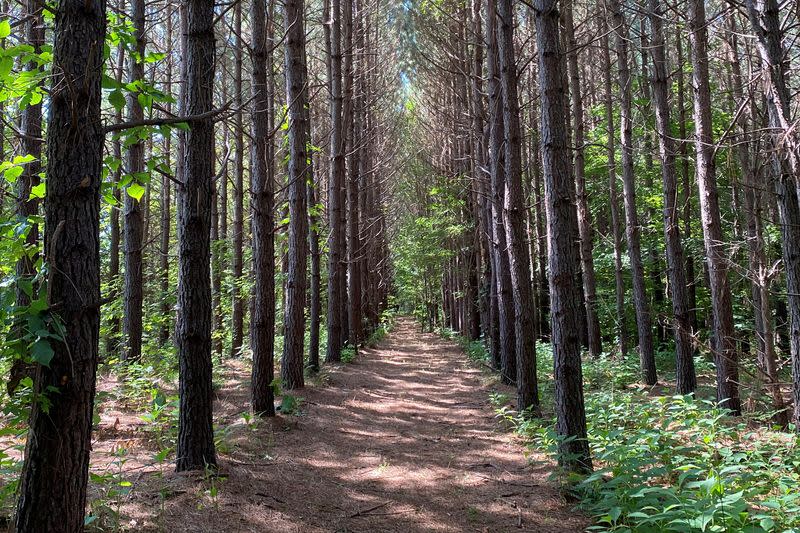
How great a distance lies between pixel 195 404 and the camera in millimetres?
4457

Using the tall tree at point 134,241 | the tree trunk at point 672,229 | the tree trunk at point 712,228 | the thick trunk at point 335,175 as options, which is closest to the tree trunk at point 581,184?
the tree trunk at point 672,229

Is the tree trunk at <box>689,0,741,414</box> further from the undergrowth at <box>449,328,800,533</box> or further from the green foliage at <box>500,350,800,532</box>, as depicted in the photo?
the undergrowth at <box>449,328,800,533</box>

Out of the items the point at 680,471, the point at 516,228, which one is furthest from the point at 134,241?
the point at 680,471

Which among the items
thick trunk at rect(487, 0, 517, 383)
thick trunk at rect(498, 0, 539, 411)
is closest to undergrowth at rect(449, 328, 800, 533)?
thick trunk at rect(498, 0, 539, 411)

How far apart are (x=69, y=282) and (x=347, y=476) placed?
376 cm

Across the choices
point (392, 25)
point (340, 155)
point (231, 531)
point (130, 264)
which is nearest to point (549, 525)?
point (231, 531)

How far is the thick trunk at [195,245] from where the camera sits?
173 inches

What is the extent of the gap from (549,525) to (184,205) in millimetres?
3867

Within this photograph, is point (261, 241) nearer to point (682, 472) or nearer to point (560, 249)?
point (560, 249)

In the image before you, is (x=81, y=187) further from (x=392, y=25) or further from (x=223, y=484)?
(x=392, y=25)

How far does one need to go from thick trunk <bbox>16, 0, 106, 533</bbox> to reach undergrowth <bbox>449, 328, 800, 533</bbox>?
2823 millimetres

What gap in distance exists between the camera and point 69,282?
2.23 meters

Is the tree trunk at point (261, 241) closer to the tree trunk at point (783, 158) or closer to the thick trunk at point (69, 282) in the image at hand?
the thick trunk at point (69, 282)

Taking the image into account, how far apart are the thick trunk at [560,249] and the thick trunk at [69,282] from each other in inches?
144
